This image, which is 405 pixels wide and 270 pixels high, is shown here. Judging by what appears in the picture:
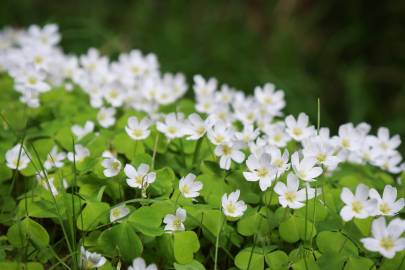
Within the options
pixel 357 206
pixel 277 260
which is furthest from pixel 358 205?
pixel 277 260

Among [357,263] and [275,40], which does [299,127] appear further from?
[275,40]

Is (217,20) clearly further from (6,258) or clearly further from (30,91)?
(6,258)

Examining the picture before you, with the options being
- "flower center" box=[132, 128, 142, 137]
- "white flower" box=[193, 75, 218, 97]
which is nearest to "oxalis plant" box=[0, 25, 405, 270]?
"flower center" box=[132, 128, 142, 137]

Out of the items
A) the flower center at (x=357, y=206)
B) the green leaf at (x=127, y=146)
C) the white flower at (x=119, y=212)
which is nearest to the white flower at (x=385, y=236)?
the flower center at (x=357, y=206)

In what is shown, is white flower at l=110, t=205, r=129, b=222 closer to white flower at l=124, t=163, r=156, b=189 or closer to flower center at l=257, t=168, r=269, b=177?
white flower at l=124, t=163, r=156, b=189

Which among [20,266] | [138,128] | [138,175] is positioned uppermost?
[138,128]

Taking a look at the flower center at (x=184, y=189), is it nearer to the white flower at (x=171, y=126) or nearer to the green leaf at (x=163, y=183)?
the green leaf at (x=163, y=183)
